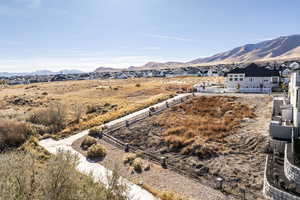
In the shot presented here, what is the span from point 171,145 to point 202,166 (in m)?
3.82

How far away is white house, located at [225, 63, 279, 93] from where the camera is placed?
35031 millimetres

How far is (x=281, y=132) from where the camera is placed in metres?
15.7

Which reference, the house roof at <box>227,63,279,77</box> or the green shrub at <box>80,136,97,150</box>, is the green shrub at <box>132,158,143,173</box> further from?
the house roof at <box>227,63,279,77</box>

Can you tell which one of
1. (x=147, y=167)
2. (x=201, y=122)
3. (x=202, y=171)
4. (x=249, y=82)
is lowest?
(x=202, y=171)

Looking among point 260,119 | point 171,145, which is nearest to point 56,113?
point 171,145

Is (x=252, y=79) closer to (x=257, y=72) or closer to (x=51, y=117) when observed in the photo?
(x=257, y=72)

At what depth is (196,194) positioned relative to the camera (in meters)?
11.0

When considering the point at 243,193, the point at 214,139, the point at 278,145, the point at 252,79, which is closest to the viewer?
the point at 243,193

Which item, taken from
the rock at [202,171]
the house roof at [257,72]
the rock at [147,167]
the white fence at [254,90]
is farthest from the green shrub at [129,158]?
the house roof at [257,72]

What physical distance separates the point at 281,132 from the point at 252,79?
74.2 feet

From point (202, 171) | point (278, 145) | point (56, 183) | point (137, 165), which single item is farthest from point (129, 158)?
point (278, 145)

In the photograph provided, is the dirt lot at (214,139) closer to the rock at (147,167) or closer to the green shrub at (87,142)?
the rock at (147,167)

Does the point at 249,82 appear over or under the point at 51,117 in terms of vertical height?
over

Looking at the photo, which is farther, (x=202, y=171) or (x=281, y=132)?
(x=281, y=132)
